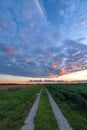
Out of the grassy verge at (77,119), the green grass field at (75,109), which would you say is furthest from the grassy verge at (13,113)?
the green grass field at (75,109)

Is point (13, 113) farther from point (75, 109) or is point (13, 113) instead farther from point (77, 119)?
point (75, 109)

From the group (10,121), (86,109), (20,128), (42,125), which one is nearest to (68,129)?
(42,125)

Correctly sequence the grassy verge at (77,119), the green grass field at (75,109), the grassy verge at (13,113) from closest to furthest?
the grassy verge at (77,119) < the grassy verge at (13,113) < the green grass field at (75,109)

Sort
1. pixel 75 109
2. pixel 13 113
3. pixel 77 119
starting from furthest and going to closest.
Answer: pixel 75 109, pixel 13 113, pixel 77 119

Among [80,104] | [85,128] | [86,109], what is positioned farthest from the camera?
[80,104]

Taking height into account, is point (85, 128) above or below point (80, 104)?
below

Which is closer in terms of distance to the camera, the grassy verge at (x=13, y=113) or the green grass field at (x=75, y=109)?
the grassy verge at (x=13, y=113)

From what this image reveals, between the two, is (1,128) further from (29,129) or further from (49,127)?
(49,127)

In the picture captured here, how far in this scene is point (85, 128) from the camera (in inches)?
599

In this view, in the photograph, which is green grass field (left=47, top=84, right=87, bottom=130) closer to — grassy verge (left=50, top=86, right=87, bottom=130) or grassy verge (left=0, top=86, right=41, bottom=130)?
grassy verge (left=50, top=86, right=87, bottom=130)

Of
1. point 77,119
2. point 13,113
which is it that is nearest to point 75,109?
point 77,119

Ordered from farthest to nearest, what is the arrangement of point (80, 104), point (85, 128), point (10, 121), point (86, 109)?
point (80, 104) → point (86, 109) → point (10, 121) → point (85, 128)

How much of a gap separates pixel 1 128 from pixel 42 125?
3276 mm

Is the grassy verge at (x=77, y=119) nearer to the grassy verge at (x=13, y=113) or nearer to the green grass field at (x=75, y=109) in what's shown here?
the green grass field at (x=75, y=109)
